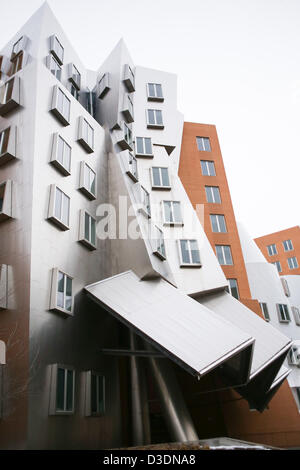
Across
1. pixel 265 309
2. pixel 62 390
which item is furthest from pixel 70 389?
pixel 265 309

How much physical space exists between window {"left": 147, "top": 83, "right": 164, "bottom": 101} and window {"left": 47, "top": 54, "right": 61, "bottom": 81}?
9856 mm

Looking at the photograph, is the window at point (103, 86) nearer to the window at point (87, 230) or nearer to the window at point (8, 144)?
the window at point (8, 144)

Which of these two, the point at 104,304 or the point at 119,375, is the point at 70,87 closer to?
the point at 104,304

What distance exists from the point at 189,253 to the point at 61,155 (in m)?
10.2

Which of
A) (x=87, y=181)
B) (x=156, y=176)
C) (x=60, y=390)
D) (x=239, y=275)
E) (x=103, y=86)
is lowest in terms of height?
(x=60, y=390)

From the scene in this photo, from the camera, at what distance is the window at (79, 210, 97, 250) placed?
62.0ft

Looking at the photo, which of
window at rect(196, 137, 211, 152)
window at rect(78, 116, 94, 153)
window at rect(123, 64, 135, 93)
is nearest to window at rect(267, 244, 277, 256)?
window at rect(196, 137, 211, 152)

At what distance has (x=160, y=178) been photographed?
86.6 ft

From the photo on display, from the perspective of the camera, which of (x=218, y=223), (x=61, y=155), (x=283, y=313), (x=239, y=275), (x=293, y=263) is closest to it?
(x=61, y=155)

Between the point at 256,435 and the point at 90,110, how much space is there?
24.6 metres

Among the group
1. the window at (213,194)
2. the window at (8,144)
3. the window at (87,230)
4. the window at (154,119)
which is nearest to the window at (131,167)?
the window at (87,230)

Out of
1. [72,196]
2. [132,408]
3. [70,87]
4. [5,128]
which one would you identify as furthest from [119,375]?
[70,87]

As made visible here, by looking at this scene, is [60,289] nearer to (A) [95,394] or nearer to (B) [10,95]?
(A) [95,394]

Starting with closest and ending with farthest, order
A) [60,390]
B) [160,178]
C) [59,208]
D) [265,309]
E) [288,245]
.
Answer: [60,390] < [59,208] < [160,178] < [265,309] < [288,245]
